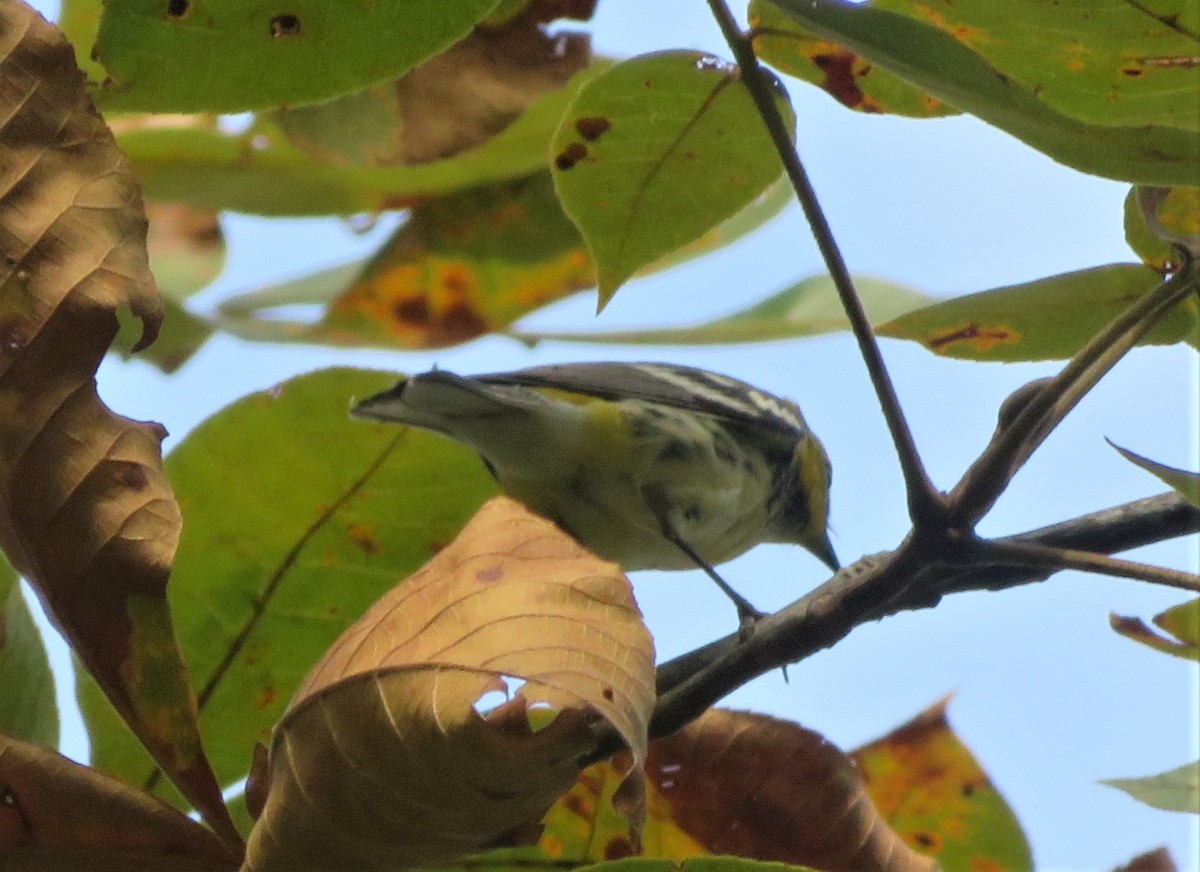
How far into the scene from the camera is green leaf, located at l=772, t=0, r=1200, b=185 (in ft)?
2.56

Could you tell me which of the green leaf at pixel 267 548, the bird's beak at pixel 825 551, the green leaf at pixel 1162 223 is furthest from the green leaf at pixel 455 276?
the bird's beak at pixel 825 551

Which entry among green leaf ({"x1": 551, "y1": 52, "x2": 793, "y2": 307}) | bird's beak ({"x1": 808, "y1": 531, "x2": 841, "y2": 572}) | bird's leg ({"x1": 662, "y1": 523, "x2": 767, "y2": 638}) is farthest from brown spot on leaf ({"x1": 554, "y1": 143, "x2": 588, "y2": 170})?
bird's beak ({"x1": 808, "y1": 531, "x2": 841, "y2": 572})

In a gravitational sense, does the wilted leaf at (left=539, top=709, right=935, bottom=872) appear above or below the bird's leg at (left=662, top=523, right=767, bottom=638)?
below

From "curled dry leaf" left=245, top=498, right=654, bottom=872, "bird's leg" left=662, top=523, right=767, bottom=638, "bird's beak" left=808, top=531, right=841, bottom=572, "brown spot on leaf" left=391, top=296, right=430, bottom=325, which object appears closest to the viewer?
"curled dry leaf" left=245, top=498, right=654, bottom=872

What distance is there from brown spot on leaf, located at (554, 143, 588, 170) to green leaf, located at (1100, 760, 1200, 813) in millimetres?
571

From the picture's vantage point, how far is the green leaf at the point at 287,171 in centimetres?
163

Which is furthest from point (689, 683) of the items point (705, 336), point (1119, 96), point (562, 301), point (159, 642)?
point (562, 301)

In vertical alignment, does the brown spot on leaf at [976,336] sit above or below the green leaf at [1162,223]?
below

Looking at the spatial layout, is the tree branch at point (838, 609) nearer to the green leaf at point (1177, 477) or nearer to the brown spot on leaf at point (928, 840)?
the green leaf at point (1177, 477)

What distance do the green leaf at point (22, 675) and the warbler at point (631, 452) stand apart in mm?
1086

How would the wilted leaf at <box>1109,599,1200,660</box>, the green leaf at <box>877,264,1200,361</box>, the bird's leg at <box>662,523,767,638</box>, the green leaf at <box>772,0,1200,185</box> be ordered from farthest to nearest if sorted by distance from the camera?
the bird's leg at <box>662,523,767,638</box>, the wilted leaf at <box>1109,599,1200,660</box>, the green leaf at <box>877,264,1200,361</box>, the green leaf at <box>772,0,1200,185</box>

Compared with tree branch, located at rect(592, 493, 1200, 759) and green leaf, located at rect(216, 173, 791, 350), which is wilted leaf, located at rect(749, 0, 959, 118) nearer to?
tree branch, located at rect(592, 493, 1200, 759)

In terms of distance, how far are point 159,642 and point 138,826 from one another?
0.10m

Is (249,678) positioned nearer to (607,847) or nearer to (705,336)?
(607,847)
